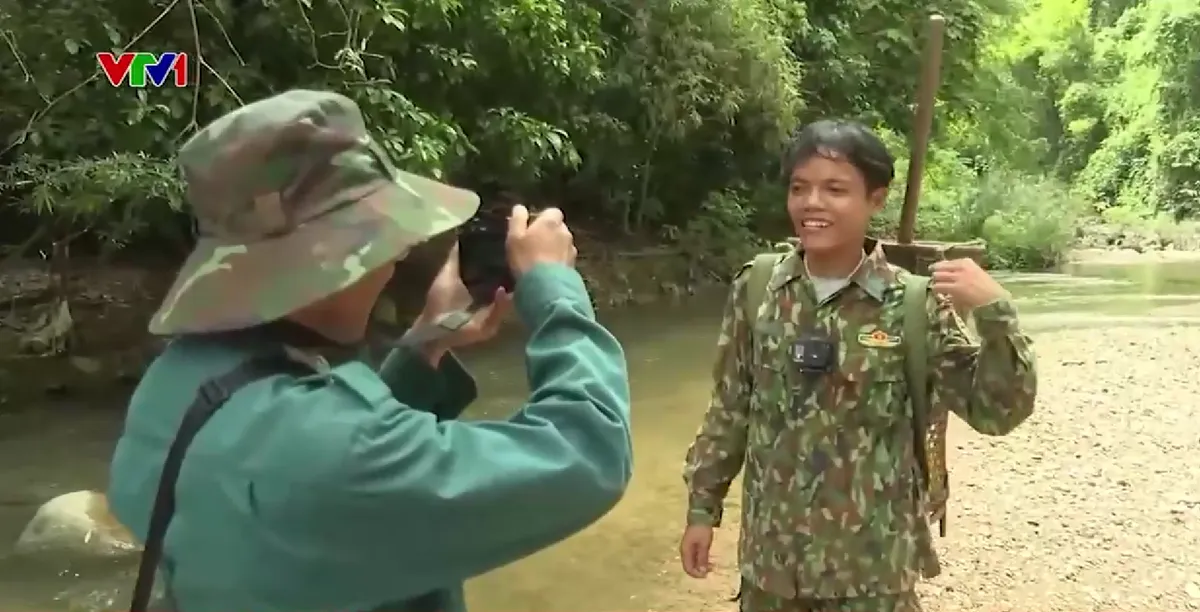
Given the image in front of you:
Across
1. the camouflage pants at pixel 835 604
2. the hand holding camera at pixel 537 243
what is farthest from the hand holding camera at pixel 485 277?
the camouflage pants at pixel 835 604

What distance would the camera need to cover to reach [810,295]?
2.20 metres

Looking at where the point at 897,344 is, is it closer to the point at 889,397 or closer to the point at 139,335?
the point at 889,397

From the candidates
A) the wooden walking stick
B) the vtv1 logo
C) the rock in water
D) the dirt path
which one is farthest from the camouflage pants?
the vtv1 logo

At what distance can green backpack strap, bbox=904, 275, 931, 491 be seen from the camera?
2102 millimetres

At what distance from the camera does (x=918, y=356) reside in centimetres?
210

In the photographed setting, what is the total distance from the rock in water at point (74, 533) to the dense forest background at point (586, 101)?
1.72 m

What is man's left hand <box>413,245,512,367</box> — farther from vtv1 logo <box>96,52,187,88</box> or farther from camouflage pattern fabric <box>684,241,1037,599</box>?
vtv1 logo <box>96,52,187,88</box>

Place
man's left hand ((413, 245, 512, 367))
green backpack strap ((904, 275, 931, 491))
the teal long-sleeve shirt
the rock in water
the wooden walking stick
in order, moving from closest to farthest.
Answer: the teal long-sleeve shirt
man's left hand ((413, 245, 512, 367))
green backpack strap ((904, 275, 931, 491))
the wooden walking stick
the rock in water

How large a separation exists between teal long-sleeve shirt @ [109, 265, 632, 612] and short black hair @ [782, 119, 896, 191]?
1.20 m

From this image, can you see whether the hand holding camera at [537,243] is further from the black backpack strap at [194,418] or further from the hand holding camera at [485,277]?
the black backpack strap at [194,418]

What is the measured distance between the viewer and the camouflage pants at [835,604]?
215 centimetres

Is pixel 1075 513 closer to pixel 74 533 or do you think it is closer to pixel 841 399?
pixel 841 399

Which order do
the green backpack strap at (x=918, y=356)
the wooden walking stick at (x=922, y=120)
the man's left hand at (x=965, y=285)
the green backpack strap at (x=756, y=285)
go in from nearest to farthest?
the man's left hand at (x=965, y=285) < the green backpack strap at (x=918, y=356) < the green backpack strap at (x=756, y=285) < the wooden walking stick at (x=922, y=120)

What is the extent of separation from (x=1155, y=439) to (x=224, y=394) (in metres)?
7.05
